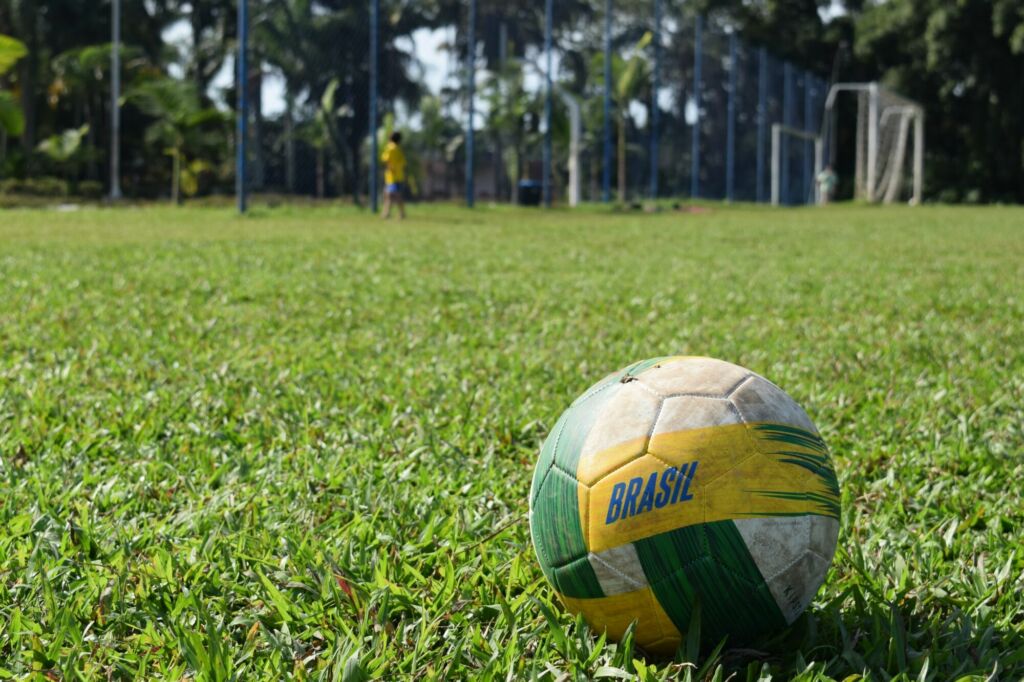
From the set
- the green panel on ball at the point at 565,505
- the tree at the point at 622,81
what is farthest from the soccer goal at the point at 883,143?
the green panel on ball at the point at 565,505

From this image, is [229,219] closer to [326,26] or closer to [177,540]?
[326,26]

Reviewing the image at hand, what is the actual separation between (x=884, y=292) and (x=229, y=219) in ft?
38.6

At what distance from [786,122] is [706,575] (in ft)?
130

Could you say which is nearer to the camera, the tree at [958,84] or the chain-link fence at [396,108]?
the chain-link fence at [396,108]

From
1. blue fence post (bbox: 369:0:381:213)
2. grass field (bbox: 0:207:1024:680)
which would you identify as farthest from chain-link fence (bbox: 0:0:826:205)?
grass field (bbox: 0:207:1024:680)

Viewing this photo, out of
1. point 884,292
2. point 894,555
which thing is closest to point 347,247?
point 884,292

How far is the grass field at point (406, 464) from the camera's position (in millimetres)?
2133

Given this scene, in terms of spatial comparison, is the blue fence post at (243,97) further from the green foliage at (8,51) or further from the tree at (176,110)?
the tree at (176,110)

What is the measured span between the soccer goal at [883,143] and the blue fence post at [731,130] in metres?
5.16

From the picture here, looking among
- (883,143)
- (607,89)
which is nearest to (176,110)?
(607,89)

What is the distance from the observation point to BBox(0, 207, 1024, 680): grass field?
213 centimetres

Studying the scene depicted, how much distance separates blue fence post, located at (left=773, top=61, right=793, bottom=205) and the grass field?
31240 millimetres

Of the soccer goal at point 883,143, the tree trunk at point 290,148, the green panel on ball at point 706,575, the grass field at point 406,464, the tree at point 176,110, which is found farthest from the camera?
the soccer goal at point 883,143

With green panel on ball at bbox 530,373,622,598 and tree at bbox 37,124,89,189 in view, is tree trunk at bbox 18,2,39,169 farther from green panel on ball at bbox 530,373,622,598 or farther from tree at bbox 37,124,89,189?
green panel on ball at bbox 530,373,622,598
